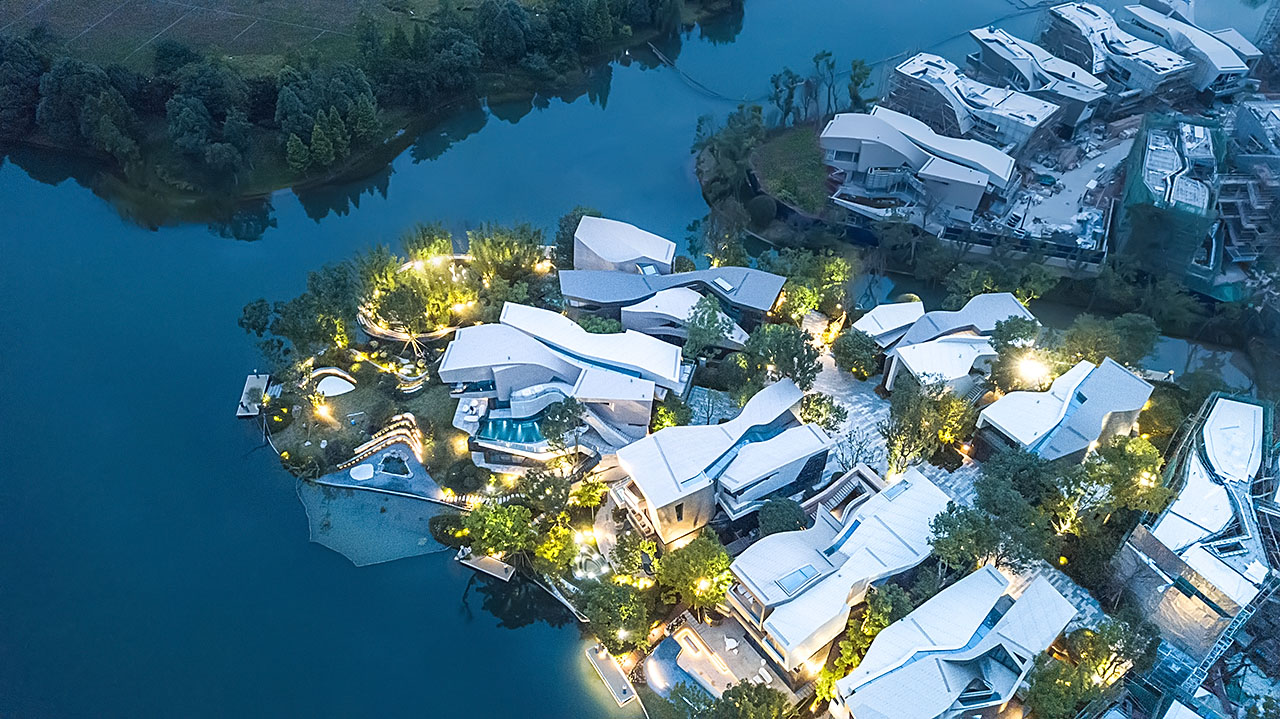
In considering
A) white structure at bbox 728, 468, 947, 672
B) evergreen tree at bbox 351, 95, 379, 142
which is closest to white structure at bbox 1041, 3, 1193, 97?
white structure at bbox 728, 468, 947, 672

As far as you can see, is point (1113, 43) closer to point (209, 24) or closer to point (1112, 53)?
point (1112, 53)

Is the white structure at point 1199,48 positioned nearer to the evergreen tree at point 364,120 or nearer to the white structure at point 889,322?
the white structure at point 889,322

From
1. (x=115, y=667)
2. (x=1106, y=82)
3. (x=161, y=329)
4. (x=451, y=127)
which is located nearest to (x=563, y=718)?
(x=115, y=667)

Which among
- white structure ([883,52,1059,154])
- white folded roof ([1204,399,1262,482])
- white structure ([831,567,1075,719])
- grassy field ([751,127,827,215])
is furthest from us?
white structure ([883,52,1059,154])

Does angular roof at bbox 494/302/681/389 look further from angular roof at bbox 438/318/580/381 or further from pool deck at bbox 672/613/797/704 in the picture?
pool deck at bbox 672/613/797/704

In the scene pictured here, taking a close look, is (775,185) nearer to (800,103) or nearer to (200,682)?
(800,103)

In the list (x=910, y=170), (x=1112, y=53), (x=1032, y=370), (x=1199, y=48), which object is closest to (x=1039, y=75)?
(x=1112, y=53)
